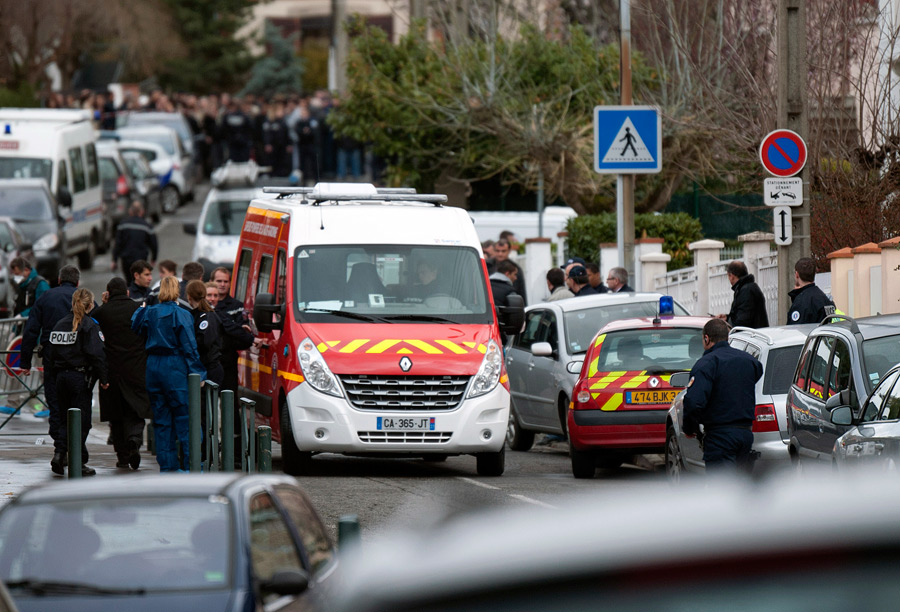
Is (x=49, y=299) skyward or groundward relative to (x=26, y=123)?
groundward

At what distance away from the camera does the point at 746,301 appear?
1694 cm

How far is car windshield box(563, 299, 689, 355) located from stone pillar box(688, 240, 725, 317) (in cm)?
487

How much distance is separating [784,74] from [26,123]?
20.3 meters

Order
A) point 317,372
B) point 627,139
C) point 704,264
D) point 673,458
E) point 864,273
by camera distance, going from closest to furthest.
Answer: point 673,458 < point 317,372 < point 864,273 < point 627,139 < point 704,264

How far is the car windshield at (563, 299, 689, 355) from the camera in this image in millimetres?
16781

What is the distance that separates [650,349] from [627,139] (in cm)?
501

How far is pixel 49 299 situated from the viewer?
15008 millimetres

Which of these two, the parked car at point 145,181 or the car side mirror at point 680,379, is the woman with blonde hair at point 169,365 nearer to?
the car side mirror at point 680,379

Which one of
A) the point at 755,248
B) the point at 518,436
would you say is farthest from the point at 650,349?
the point at 755,248

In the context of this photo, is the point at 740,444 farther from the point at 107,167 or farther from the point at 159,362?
the point at 107,167

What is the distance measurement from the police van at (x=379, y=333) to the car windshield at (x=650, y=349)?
2.95 ft

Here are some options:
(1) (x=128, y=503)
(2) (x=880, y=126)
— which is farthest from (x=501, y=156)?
(1) (x=128, y=503)

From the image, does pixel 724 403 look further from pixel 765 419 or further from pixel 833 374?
pixel 765 419

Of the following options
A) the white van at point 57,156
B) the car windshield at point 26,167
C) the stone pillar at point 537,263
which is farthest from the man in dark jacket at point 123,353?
the car windshield at point 26,167
